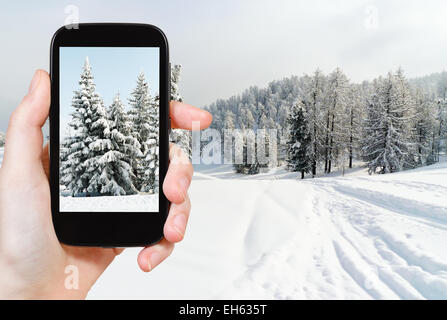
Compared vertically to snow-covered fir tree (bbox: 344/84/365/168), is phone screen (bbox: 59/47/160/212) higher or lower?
lower

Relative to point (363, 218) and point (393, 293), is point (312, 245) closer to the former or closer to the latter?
point (393, 293)

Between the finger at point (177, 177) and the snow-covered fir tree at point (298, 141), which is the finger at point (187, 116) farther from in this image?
the snow-covered fir tree at point (298, 141)

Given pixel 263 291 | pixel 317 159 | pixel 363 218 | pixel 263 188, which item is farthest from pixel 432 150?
pixel 263 291

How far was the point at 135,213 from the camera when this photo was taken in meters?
1.85

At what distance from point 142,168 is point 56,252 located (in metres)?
0.85

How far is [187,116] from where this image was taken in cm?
212

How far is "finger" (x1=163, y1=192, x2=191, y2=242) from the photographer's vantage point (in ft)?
5.99

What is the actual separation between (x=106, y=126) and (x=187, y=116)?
554 millimetres

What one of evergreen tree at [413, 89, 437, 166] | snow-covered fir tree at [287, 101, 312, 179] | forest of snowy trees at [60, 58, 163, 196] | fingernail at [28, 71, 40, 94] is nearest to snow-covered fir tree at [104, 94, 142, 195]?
forest of snowy trees at [60, 58, 163, 196]

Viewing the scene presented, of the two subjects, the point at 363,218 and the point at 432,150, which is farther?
the point at 432,150

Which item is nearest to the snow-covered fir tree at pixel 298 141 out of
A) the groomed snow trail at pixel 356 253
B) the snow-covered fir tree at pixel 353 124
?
the snow-covered fir tree at pixel 353 124

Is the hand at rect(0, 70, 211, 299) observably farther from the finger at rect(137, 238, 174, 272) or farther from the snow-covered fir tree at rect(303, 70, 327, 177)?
the snow-covered fir tree at rect(303, 70, 327, 177)

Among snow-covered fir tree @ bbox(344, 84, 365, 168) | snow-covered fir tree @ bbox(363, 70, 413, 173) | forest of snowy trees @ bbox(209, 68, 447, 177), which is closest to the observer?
snow-covered fir tree @ bbox(363, 70, 413, 173)

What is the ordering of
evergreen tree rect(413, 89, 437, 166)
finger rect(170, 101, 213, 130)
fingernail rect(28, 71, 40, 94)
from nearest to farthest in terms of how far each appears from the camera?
fingernail rect(28, 71, 40, 94), finger rect(170, 101, 213, 130), evergreen tree rect(413, 89, 437, 166)
